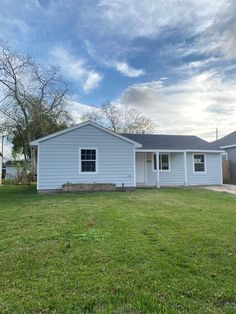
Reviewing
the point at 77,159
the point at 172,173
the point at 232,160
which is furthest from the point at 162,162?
the point at 232,160

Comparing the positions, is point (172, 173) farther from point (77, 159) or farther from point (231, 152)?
point (231, 152)

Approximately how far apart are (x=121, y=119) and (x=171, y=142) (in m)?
20.0

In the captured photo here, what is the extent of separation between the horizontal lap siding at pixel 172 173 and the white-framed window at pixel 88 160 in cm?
481

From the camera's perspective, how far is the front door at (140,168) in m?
18.8

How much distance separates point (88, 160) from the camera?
15.3 metres

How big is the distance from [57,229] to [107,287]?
3.15 meters

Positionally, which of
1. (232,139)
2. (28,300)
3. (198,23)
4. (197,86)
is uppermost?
(198,23)

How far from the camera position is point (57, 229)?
6203mm

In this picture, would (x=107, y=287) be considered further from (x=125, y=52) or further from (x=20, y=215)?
(x=125, y=52)

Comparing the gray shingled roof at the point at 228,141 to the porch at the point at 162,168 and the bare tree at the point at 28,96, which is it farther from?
the bare tree at the point at 28,96

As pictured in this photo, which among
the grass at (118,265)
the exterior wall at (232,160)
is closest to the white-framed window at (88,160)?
the grass at (118,265)

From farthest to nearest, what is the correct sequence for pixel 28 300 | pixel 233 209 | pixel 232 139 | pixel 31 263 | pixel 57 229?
pixel 232 139 → pixel 233 209 → pixel 57 229 → pixel 31 263 → pixel 28 300

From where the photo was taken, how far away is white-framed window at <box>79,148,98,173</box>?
15.2 metres

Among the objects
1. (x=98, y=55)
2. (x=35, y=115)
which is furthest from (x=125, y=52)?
(x=35, y=115)
